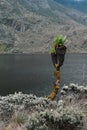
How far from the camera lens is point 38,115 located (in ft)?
46.4

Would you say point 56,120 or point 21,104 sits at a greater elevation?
point 56,120

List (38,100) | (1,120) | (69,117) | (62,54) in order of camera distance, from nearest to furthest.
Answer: (69,117) < (1,120) < (38,100) < (62,54)

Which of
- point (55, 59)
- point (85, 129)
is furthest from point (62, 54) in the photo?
point (85, 129)

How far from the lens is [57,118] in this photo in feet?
45.3

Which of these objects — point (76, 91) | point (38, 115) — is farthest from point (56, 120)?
point (76, 91)

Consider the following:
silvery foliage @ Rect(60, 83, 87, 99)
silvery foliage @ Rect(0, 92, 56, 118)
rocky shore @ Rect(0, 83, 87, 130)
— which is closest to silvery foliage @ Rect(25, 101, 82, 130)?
rocky shore @ Rect(0, 83, 87, 130)

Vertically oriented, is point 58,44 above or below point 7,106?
above

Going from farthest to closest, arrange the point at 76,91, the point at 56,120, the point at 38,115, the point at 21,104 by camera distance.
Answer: the point at 76,91 < the point at 21,104 < the point at 38,115 < the point at 56,120

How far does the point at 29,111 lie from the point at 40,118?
12.9 feet

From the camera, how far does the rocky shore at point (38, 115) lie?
13.8m

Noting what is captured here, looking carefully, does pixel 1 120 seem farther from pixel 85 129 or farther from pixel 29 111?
pixel 85 129

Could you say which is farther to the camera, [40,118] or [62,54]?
[62,54]

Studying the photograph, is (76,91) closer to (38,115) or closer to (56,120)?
(38,115)

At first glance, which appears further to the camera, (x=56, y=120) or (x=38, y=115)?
(x=38, y=115)
